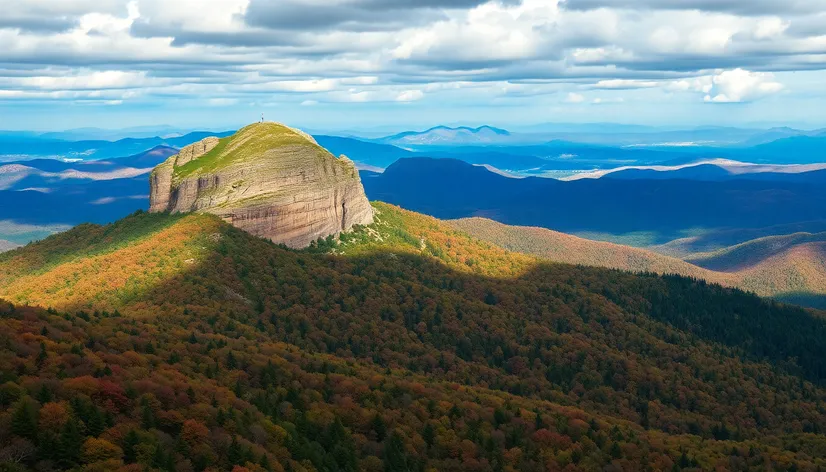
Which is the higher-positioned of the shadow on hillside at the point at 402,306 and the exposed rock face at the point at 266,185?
the exposed rock face at the point at 266,185

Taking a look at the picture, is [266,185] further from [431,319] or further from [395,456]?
[395,456]

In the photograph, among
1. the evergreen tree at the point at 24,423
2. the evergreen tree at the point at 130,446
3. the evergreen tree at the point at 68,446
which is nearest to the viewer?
the evergreen tree at the point at 68,446

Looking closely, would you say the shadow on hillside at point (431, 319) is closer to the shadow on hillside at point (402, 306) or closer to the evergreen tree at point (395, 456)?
the shadow on hillside at point (402, 306)

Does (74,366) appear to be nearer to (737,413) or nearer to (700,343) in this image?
(737,413)

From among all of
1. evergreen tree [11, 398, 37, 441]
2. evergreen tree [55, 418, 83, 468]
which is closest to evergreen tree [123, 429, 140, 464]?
evergreen tree [55, 418, 83, 468]

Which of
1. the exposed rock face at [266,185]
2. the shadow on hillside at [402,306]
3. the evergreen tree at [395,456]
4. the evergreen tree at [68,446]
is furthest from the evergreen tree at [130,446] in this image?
the exposed rock face at [266,185]

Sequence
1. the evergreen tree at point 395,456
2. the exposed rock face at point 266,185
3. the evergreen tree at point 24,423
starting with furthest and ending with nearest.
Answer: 1. the exposed rock face at point 266,185
2. the evergreen tree at point 395,456
3. the evergreen tree at point 24,423

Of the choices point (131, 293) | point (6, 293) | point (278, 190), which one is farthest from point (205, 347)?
point (278, 190)
